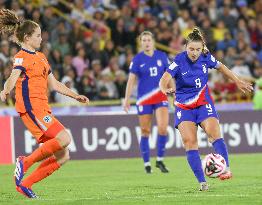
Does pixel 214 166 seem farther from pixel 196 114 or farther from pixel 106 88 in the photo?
pixel 106 88

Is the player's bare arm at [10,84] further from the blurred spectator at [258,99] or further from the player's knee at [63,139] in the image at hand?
the blurred spectator at [258,99]

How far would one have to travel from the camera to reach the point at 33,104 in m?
10.9

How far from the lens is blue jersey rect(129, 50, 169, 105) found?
623 inches

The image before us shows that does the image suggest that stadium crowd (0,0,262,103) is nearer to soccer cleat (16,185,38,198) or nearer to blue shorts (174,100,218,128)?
blue shorts (174,100,218,128)

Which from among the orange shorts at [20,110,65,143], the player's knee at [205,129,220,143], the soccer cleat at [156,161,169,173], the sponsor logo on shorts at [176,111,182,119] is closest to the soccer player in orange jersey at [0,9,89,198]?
the orange shorts at [20,110,65,143]

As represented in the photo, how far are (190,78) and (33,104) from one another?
217 cm

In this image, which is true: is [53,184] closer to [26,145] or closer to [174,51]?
[26,145]

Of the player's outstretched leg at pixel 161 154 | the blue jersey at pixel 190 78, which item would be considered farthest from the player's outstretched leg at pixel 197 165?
the player's outstretched leg at pixel 161 154

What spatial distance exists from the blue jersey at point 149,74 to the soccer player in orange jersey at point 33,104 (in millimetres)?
4781

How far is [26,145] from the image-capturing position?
19.2 metres

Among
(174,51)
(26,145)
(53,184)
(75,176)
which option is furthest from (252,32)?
(53,184)

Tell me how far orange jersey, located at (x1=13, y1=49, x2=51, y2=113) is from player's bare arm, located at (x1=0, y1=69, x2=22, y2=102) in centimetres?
9

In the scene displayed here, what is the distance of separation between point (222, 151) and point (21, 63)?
2936 millimetres

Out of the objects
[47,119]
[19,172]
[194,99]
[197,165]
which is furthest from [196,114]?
Result: [19,172]
